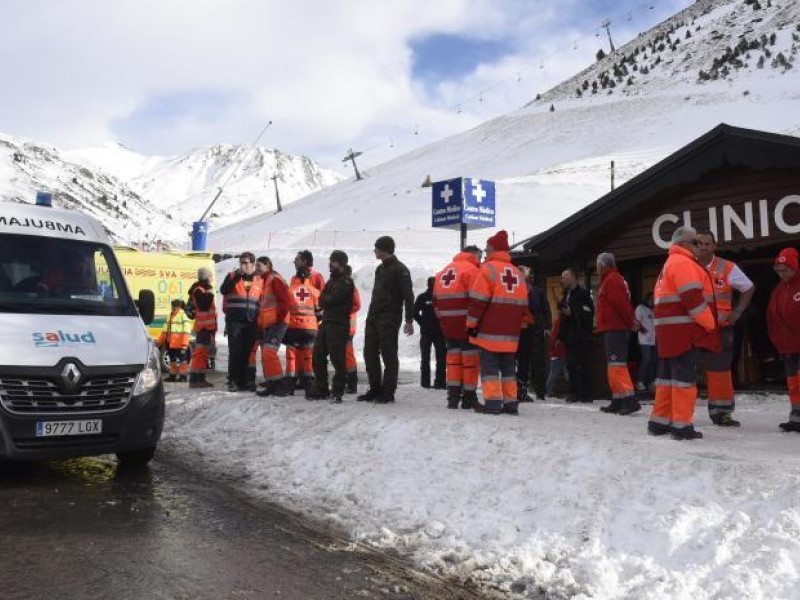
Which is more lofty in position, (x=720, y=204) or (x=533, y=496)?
(x=720, y=204)

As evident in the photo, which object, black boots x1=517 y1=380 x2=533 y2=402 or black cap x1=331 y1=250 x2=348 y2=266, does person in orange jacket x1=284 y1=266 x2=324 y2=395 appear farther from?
black boots x1=517 y1=380 x2=533 y2=402

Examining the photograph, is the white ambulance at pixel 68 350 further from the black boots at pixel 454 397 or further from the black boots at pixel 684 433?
the black boots at pixel 684 433

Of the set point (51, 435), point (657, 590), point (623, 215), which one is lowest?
point (657, 590)

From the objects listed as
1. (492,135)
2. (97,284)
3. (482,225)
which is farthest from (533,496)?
(492,135)

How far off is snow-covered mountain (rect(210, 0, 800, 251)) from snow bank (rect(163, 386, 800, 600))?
1328 inches

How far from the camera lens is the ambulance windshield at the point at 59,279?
621 centimetres

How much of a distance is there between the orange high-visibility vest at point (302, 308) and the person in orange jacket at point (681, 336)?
4.91m

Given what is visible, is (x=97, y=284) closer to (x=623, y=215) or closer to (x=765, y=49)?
(x=623, y=215)

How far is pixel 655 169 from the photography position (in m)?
11.3

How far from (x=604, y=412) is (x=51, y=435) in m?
6.01

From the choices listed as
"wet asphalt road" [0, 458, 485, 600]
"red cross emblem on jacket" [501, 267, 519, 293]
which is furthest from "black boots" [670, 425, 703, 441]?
"wet asphalt road" [0, 458, 485, 600]

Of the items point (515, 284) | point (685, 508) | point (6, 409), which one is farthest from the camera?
point (515, 284)

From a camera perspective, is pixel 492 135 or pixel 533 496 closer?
pixel 533 496

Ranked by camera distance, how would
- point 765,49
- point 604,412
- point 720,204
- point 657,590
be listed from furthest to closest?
point 765,49, point 720,204, point 604,412, point 657,590
